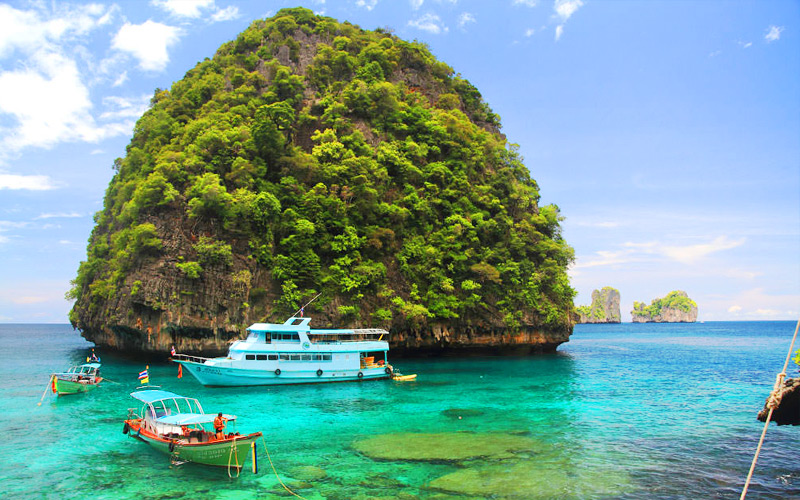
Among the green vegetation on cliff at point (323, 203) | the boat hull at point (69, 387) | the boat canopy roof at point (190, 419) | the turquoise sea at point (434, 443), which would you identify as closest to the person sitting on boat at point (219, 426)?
the boat canopy roof at point (190, 419)

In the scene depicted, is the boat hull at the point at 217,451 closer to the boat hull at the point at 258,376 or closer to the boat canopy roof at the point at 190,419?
the boat canopy roof at the point at 190,419

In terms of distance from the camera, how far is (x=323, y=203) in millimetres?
41719

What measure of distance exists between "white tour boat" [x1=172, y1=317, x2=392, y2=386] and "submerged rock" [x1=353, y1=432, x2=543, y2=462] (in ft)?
44.6

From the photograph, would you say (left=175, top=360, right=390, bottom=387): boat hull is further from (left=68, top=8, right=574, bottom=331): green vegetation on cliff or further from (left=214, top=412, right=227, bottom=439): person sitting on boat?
(left=214, top=412, right=227, bottom=439): person sitting on boat

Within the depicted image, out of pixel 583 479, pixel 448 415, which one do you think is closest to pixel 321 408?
pixel 448 415

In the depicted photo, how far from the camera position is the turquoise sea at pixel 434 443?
43.6ft

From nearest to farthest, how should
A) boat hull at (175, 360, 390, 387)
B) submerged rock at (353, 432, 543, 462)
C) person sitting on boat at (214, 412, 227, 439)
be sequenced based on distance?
person sitting on boat at (214, 412, 227, 439)
submerged rock at (353, 432, 543, 462)
boat hull at (175, 360, 390, 387)

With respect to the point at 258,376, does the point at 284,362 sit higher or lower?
higher

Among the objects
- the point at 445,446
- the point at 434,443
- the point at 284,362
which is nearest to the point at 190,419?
the point at 434,443

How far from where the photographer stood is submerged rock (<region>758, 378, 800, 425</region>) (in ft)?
35.4

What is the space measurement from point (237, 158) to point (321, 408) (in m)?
25.5

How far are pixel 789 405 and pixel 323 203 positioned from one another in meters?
35.3

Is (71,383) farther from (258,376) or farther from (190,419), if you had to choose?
(190,419)

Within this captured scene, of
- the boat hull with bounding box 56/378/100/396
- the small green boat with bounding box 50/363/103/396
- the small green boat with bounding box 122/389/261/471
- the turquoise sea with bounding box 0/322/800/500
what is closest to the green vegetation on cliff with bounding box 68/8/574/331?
the small green boat with bounding box 50/363/103/396
